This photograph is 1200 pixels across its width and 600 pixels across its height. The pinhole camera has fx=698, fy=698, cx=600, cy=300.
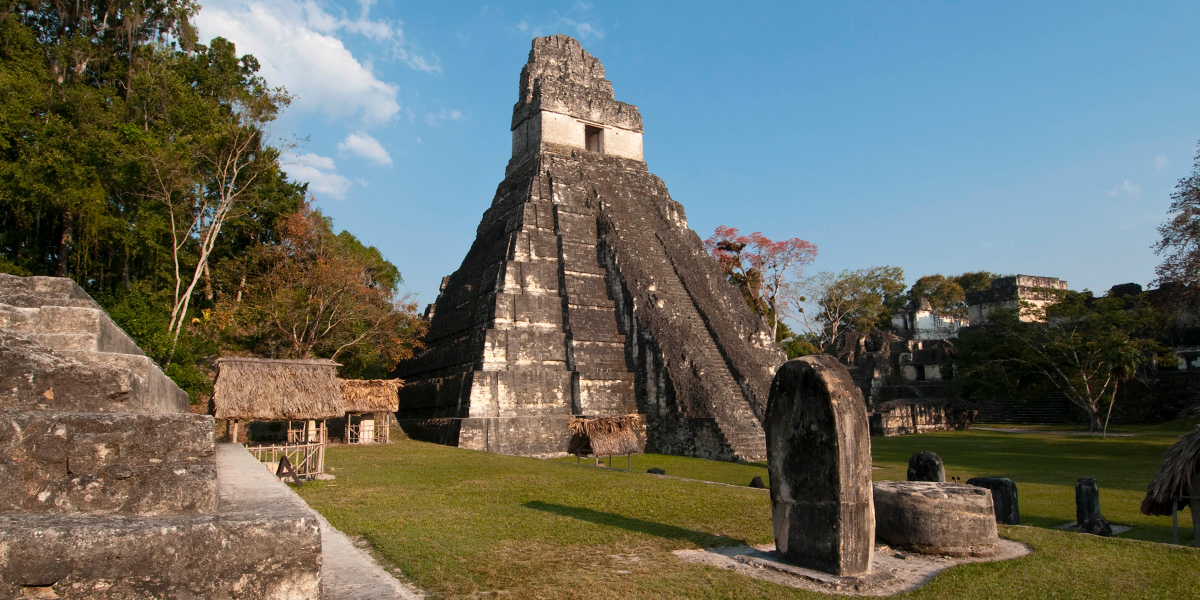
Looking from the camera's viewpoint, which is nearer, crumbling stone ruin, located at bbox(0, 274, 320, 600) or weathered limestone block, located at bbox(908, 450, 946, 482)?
crumbling stone ruin, located at bbox(0, 274, 320, 600)

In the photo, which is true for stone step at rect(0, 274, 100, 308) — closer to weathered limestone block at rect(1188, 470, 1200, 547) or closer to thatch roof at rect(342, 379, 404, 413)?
weathered limestone block at rect(1188, 470, 1200, 547)

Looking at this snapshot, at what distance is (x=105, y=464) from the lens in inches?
81.0

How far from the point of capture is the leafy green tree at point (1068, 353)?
2383cm

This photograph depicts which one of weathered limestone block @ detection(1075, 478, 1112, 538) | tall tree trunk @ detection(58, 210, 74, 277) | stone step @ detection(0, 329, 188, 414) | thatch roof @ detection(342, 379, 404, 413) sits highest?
tall tree trunk @ detection(58, 210, 74, 277)

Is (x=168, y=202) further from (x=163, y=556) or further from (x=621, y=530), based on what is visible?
(x=163, y=556)

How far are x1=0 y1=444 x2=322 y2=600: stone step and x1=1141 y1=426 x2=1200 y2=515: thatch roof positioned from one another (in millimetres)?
7765

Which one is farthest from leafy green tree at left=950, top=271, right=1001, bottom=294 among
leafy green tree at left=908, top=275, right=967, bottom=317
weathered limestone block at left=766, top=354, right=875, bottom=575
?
weathered limestone block at left=766, top=354, right=875, bottom=575

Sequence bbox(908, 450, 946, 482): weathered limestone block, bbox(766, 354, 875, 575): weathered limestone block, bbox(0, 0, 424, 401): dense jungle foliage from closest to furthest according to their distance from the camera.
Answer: bbox(766, 354, 875, 575): weathered limestone block, bbox(908, 450, 946, 482): weathered limestone block, bbox(0, 0, 424, 401): dense jungle foliage

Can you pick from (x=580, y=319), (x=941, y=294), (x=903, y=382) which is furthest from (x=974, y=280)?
(x=580, y=319)

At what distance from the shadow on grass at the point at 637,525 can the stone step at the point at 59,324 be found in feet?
14.7

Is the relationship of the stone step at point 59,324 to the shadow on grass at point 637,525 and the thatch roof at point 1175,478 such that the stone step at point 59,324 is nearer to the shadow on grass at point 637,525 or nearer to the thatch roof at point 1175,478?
the shadow on grass at point 637,525

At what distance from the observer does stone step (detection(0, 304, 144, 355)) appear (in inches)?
116

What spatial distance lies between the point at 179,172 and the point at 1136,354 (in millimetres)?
30143

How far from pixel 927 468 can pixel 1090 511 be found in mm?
1547
